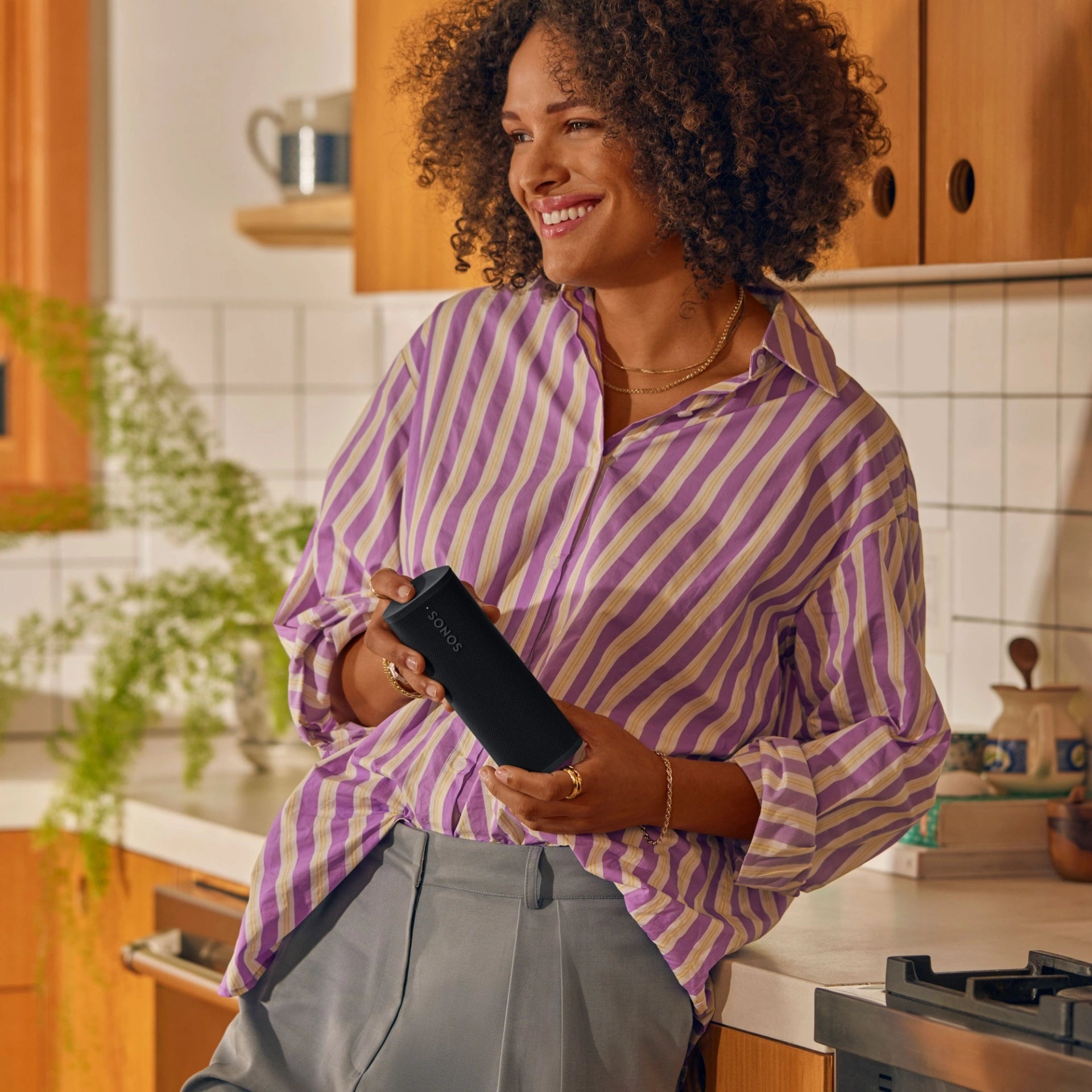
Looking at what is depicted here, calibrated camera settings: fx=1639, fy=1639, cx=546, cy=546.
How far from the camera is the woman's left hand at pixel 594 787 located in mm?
1187

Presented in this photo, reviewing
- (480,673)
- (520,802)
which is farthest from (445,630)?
(520,802)

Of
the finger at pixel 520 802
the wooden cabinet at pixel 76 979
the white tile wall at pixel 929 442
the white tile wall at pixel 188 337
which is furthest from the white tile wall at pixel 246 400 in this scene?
the finger at pixel 520 802

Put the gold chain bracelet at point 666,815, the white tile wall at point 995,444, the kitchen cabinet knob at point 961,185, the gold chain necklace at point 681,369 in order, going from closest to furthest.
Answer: the gold chain bracelet at point 666,815
the gold chain necklace at point 681,369
the kitchen cabinet knob at point 961,185
the white tile wall at point 995,444

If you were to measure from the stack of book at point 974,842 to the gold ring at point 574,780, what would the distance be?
66 centimetres

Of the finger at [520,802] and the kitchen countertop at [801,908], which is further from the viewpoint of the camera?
the kitchen countertop at [801,908]

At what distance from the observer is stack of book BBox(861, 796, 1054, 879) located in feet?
5.69

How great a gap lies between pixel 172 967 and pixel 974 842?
901 millimetres

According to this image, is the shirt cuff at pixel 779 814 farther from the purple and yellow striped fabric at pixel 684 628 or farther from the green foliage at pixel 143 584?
the green foliage at pixel 143 584

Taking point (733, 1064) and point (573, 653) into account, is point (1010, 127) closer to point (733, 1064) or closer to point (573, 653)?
point (573, 653)

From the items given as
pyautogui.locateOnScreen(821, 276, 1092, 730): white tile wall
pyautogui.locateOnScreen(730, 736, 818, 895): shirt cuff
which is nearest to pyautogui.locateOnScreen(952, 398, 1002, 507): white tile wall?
pyautogui.locateOnScreen(821, 276, 1092, 730): white tile wall

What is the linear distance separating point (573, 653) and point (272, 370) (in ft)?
5.00

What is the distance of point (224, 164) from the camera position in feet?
8.79

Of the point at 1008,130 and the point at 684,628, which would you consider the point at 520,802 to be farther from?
the point at 1008,130

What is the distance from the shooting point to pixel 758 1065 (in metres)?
1.33
